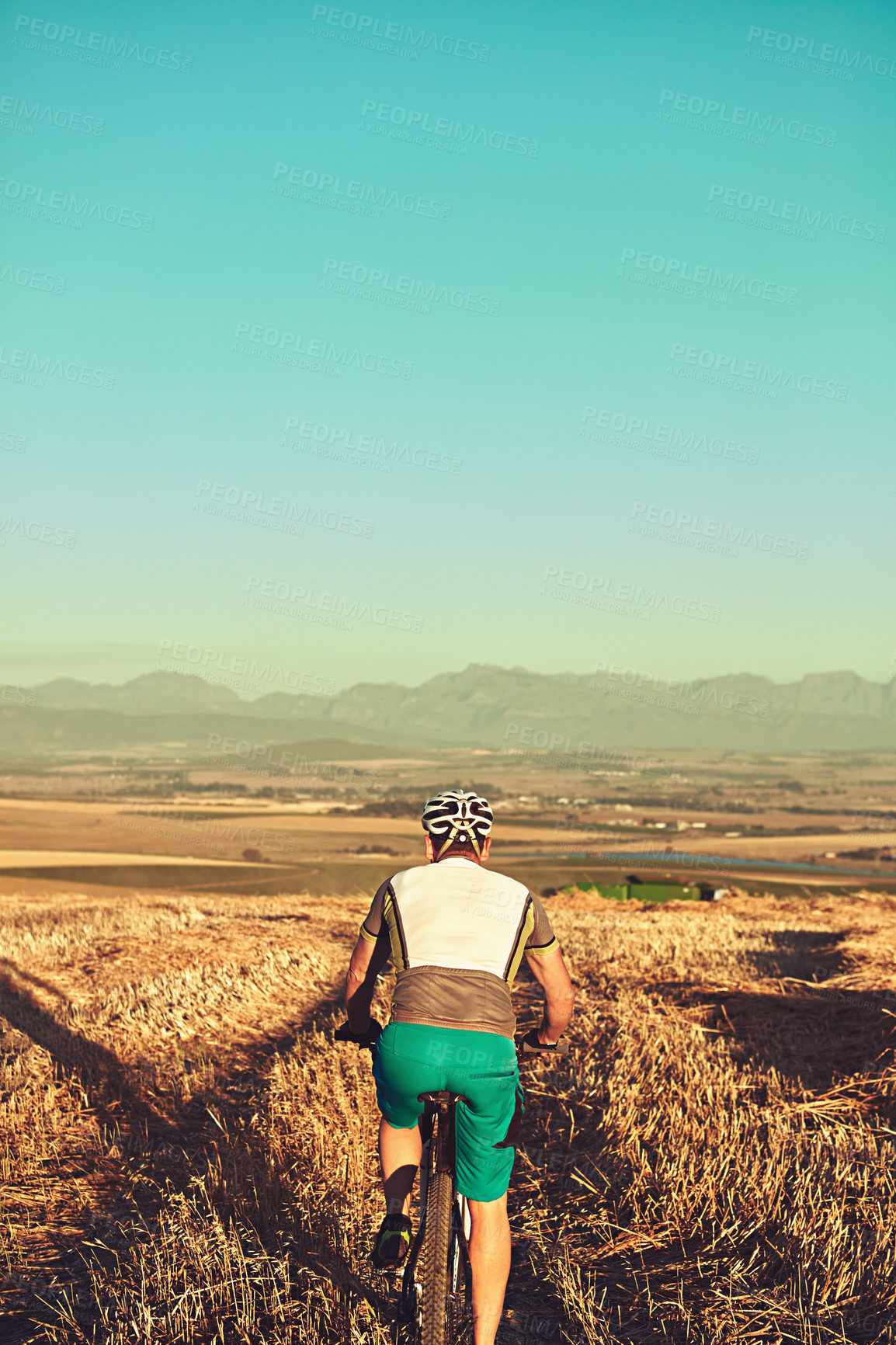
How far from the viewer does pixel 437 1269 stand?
152 inches

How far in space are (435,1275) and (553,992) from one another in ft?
3.91

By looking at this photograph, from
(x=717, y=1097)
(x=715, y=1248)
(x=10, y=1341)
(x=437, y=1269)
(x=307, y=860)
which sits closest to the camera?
(x=437, y=1269)

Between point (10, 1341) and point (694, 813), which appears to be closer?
point (10, 1341)

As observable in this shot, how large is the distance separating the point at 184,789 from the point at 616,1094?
448 feet

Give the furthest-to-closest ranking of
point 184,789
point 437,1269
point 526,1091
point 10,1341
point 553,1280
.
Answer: point 184,789
point 526,1091
point 553,1280
point 10,1341
point 437,1269

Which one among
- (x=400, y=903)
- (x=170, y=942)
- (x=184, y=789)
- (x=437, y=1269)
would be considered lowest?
(x=184, y=789)

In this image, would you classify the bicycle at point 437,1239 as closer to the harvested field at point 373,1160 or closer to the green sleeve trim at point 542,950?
the harvested field at point 373,1160

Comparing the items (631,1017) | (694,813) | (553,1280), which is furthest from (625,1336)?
(694,813)

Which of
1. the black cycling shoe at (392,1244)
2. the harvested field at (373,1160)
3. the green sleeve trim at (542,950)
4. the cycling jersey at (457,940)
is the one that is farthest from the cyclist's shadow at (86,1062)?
the green sleeve trim at (542,950)

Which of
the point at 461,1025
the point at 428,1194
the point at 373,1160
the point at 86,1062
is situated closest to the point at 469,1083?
the point at 461,1025

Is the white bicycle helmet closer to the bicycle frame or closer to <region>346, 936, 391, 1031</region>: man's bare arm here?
<region>346, 936, 391, 1031</region>: man's bare arm

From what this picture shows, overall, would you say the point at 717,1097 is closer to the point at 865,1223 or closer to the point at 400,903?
the point at 865,1223

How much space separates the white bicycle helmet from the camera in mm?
4402

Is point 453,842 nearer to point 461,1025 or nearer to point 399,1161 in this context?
point 461,1025
